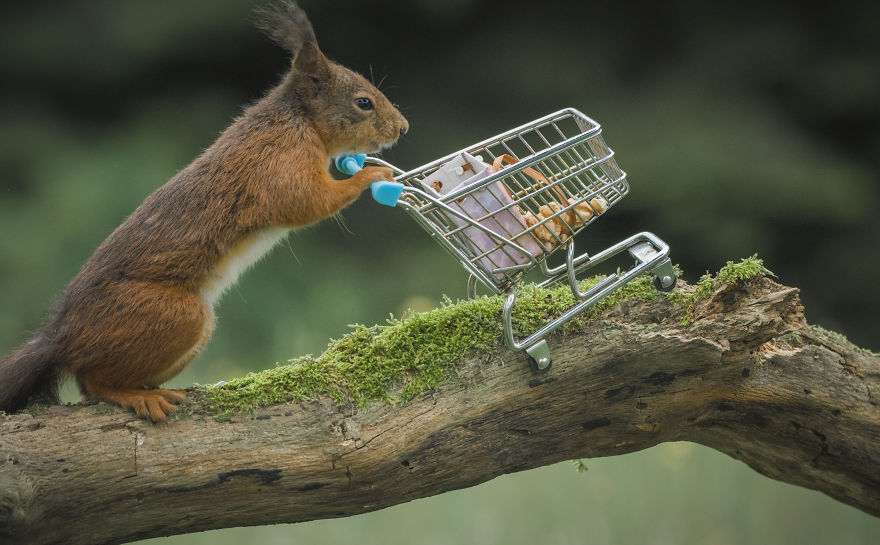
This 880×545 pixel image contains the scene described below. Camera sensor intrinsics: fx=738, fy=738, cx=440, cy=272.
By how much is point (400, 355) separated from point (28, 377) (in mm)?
865

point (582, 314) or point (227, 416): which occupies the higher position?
point (582, 314)

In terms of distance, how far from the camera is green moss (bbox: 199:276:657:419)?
68.4 inches

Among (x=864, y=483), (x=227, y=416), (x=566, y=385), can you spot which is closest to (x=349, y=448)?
(x=227, y=416)

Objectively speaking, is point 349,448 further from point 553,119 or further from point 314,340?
point 314,340

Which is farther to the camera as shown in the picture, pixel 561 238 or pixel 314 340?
pixel 314 340

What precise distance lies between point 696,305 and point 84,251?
2.98 metres

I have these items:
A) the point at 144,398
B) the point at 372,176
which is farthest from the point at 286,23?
the point at 144,398

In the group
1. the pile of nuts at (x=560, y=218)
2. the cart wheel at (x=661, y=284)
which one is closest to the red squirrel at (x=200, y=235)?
the pile of nuts at (x=560, y=218)

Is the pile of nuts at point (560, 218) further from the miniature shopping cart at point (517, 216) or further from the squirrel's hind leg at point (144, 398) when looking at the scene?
the squirrel's hind leg at point (144, 398)

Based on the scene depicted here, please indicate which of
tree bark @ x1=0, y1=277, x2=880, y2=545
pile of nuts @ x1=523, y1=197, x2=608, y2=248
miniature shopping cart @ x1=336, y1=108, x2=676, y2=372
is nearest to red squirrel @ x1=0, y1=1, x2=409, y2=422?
tree bark @ x1=0, y1=277, x2=880, y2=545

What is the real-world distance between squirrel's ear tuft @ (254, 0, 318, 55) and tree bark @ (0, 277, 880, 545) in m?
1.01

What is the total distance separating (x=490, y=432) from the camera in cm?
174

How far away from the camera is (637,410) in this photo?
5.95 feet

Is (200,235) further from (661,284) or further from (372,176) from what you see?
(661,284)
